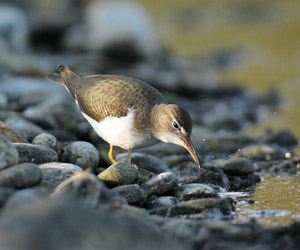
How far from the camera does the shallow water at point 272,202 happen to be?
19.2 ft

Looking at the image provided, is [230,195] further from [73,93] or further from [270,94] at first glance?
[270,94]

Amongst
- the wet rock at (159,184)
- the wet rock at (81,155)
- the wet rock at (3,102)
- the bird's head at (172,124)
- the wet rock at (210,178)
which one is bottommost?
the wet rock at (159,184)

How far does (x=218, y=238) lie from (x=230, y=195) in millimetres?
1989

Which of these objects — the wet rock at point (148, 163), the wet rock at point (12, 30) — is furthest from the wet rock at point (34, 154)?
the wet rock at point (12, 30)

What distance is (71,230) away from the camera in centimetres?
409

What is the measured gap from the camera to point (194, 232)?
5.20 meters

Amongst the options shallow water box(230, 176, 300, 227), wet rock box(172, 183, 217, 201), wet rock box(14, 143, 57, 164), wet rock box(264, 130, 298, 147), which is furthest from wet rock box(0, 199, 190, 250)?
wet rock box(264, 130, 298, 147)

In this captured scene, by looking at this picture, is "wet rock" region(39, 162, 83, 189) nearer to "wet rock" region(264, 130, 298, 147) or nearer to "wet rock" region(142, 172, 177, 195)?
"wet rock" region(142, 172, 177, 195)

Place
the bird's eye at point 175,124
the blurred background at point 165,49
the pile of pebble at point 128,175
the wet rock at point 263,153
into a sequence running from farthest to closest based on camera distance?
1. the blurred background at point 165,49
2. the wet rock at point 263,153
3. the bird's eye at point 175,124
4. the pile of pebble at point 128,175

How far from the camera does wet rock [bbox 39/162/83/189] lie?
19.4ft

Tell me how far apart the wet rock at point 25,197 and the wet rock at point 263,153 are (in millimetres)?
4943

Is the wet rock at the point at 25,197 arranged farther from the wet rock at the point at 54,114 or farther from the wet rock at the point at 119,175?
the wet rock at the point at 54,114

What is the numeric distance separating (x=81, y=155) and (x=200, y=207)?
80.5 inches

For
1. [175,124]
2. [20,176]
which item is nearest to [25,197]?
[20,176]
